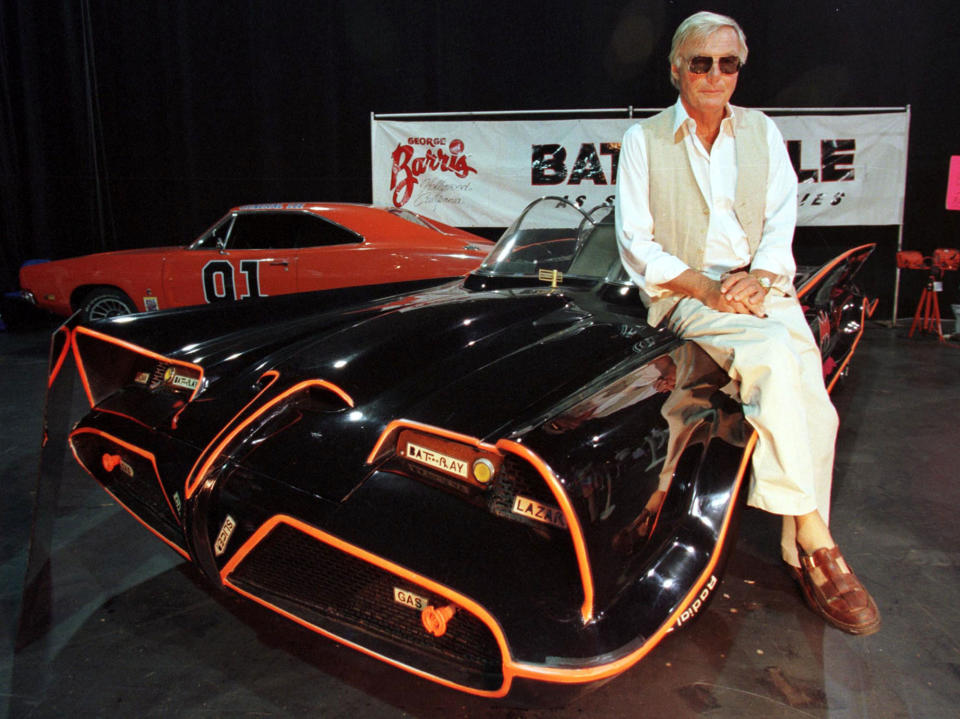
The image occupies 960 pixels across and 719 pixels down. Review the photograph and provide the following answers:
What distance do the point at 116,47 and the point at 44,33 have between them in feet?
2.30

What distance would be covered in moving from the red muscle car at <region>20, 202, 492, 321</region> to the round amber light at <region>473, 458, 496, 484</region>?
3.49 m

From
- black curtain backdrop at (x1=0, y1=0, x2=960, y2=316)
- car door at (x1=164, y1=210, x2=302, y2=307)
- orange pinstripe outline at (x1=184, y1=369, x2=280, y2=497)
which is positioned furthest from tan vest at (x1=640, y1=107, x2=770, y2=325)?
black curtain backdrop at (x1=0, y1=0, x2=960, y2=316)

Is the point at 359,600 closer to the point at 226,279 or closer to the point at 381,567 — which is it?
the point at 381,567

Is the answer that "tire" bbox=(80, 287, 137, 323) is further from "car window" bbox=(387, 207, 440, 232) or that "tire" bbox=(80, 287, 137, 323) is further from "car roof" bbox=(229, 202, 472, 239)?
"car window" bbox=(387, 207, 440, 232)

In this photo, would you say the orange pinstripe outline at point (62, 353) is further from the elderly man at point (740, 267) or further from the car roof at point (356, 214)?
the car roof at point (356, 214)

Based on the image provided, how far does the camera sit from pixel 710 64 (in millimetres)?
1771

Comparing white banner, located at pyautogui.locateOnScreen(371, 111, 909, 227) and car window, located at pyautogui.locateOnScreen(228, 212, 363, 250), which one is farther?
white banner, located at pyautogui.locateOnScreen(371, 111, 909, 227)

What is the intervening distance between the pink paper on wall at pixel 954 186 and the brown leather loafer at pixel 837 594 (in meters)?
5.94

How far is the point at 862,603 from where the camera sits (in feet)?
5.52

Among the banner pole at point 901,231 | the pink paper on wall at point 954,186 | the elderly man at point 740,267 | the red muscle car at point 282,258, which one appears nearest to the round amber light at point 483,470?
the elderly man at point 740,267

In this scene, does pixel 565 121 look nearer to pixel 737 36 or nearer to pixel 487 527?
pixel 737 36

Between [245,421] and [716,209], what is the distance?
1385 mm

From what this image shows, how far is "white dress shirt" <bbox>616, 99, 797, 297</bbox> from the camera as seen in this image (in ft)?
6.05

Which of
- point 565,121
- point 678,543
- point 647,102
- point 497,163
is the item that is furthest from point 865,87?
point 678,543
